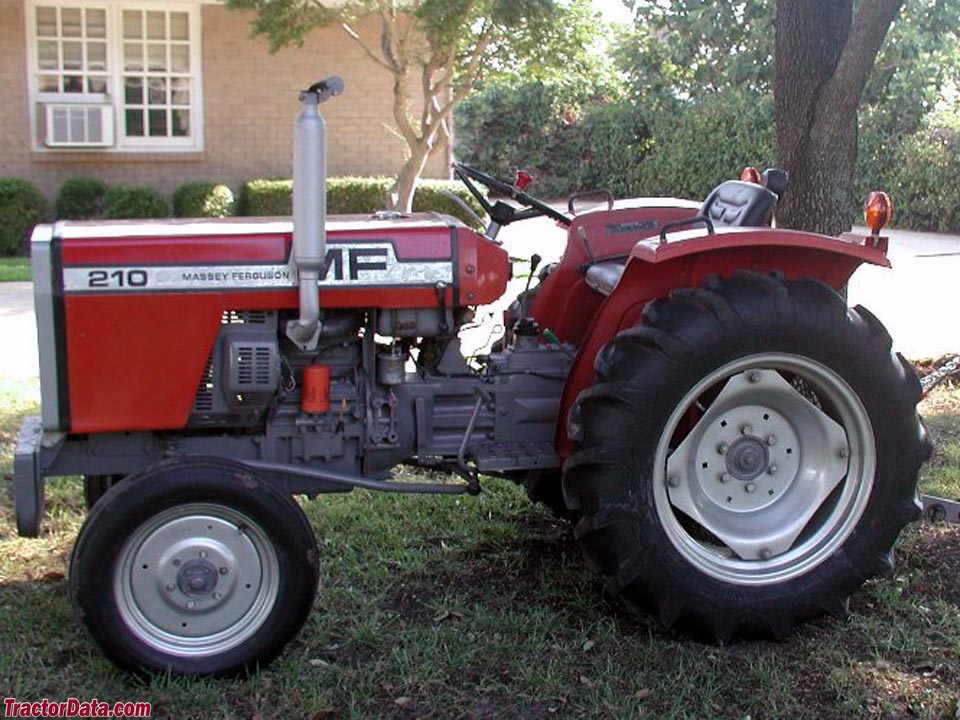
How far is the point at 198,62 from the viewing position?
51.1 feet

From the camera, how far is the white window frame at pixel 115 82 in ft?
49.3

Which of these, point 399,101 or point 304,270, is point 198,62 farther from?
point 304,270

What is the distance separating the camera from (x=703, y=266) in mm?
3902

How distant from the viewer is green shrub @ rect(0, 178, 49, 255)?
14.2 m

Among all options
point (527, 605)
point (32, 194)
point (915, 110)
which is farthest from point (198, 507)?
point (915, 110)

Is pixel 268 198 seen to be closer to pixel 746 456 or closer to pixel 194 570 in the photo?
pixel 746 456

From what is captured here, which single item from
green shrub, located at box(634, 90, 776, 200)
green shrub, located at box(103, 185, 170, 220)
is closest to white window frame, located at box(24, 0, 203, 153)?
green shrub, located at box(103, 185, 170, 220)

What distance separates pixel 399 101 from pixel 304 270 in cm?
1006

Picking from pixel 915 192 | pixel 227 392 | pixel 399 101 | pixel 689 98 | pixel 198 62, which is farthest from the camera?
pixel 689 98

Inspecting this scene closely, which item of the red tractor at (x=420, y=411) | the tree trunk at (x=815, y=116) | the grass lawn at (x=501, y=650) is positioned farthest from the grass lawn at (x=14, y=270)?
the red tractor at (x=420, y=411)

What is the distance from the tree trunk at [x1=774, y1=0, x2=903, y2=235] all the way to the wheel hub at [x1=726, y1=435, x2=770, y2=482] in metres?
2.30

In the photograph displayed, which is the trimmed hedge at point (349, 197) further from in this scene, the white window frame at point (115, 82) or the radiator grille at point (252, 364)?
the radiator grille at point (252, 364)

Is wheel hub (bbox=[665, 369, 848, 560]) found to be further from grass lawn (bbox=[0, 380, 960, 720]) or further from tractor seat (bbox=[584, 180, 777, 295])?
tractor seat (bbox=[584, 180, 777, 295])

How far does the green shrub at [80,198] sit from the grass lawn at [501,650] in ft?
34.9
